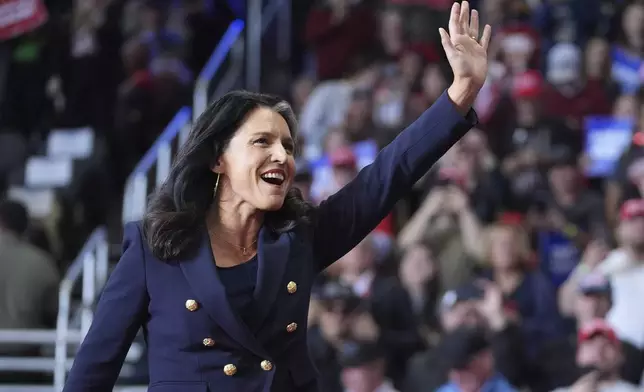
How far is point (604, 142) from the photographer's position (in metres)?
9.41

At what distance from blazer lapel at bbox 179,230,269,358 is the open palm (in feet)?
2.64

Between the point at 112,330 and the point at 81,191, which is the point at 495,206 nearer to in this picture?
the point at 81,191

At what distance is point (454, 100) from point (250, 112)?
1.74 feet

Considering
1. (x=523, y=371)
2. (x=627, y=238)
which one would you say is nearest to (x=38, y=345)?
(x=523, y=371)

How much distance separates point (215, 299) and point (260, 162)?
0.37m

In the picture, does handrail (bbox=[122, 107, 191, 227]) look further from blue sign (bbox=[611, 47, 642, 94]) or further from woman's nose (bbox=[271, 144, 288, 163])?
A: woman's nose (bbox=[271, 144, 288, 163])

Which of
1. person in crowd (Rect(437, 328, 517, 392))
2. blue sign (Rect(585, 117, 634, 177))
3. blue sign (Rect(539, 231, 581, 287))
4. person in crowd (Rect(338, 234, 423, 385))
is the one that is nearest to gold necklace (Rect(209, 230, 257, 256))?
person in crowd (Rect(437, 328, 517, 392))

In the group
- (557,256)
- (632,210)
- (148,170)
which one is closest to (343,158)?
(148,170)

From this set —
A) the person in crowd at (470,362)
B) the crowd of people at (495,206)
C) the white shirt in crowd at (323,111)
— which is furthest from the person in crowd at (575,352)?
the white shirt in crowd at (323,111)

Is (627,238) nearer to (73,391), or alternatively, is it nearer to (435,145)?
(435,145)

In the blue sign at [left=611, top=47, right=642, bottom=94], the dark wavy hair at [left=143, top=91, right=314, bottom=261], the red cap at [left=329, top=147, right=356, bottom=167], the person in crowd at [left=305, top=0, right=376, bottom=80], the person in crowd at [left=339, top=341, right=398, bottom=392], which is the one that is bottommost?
the person in crowd at [left=339, top=341, right=398, bottom=392]

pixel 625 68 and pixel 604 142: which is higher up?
pixel 625 68

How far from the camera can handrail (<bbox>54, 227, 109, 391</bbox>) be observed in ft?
25.4

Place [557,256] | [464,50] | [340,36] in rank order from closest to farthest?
[464,50], [557,256], [340,36]
